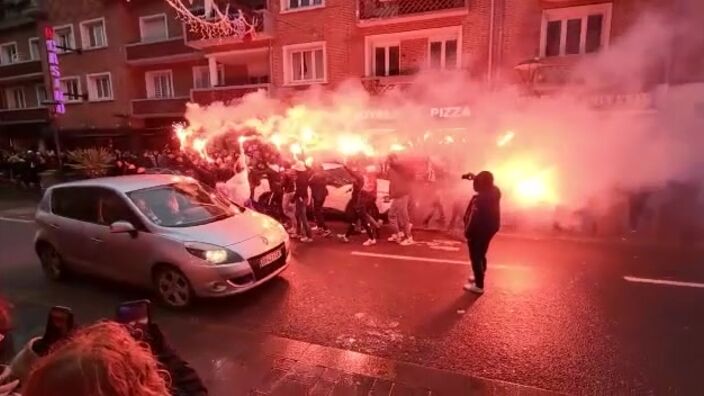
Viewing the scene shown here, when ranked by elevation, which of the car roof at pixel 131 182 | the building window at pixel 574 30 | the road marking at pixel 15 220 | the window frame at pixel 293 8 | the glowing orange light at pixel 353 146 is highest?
the window frame at pixel 293 8

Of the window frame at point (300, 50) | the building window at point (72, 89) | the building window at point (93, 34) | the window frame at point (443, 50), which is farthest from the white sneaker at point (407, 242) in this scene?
the building window at point (72, 89)

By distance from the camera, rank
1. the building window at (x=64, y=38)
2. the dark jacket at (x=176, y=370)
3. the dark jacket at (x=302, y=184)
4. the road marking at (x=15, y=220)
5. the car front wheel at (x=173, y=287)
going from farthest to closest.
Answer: the building window at (x=64, y=38) → the road marking at (x=15, y=220) → the dark jacket at (x=302, y=184) → the car front wheel at (x=173, y=287) → the dark jacket at (x=176, y=370)

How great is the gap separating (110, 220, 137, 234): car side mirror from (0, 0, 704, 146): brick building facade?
9.99m

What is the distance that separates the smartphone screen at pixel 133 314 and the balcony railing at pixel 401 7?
519 inches

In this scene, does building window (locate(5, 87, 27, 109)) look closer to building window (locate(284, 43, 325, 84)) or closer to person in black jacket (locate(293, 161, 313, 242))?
building window (locate(284, 43, 325, 84))

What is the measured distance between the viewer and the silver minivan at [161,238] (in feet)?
16.1

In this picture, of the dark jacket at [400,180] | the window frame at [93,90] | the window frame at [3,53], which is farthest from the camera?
the window frame at [3,53]

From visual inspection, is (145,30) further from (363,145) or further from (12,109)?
(363,145)

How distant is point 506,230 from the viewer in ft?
27.2

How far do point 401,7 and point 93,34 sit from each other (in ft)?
57.1

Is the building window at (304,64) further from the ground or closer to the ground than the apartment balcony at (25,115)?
further from the ground

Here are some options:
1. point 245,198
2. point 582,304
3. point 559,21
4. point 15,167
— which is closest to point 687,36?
point 559,21

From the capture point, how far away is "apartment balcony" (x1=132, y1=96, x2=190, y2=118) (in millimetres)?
19609

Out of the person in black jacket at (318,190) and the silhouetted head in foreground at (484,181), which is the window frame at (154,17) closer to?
the person in black jacket at (318,190)
